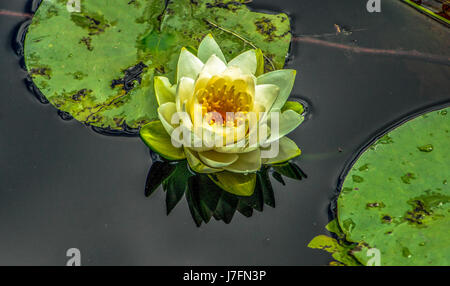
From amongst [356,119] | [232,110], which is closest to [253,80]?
[232,110]

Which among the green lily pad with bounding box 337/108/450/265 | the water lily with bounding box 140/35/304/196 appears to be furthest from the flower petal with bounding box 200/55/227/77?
the green lily pad with bounding box 337/108/450/265

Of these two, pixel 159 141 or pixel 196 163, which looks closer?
pixel 196 163

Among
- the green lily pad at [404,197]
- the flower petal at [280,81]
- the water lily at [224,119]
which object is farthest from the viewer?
the flower petal at [280,81]

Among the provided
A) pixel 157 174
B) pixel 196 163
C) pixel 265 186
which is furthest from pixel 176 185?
pixel 265 186

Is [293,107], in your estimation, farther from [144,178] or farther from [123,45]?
[123,45]

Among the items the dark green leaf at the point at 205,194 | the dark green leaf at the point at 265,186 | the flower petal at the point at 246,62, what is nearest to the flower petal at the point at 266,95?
the flower petal at the point at 246,62

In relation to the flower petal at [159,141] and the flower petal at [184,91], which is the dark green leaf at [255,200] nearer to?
the flower petal at [159,141]

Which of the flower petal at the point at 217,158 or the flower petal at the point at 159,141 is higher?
the flower petal at the point at 159,141
